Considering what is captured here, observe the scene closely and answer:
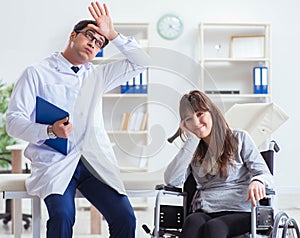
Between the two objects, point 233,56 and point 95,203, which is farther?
point 233,56

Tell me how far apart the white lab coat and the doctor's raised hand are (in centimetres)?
4

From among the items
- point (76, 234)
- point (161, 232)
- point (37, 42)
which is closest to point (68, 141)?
point (161, 232)

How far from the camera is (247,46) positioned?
584cm

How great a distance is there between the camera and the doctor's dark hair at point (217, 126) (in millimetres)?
2660

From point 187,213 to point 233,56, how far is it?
3.24 metres

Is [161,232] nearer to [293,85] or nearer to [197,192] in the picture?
[197,192]

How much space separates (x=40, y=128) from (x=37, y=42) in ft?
11.2

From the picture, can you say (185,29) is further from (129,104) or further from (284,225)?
(284,225)

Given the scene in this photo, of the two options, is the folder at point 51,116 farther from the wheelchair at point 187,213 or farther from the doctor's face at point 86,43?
the wheelchair at point 187,213

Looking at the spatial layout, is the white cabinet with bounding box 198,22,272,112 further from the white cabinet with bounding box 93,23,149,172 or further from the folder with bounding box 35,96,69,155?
the folder with bounding box 35,96,69,155

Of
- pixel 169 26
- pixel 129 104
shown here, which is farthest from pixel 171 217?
pixel 169 26

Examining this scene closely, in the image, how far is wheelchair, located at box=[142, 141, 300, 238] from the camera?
97.1 inches

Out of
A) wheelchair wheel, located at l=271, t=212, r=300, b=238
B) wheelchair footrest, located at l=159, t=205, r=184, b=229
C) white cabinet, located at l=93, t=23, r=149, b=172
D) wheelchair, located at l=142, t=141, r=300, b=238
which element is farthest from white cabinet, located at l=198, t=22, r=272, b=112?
wheelchair wheel, located at l=271, t=212, r=300, b=238

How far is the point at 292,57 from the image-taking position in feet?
19.4
